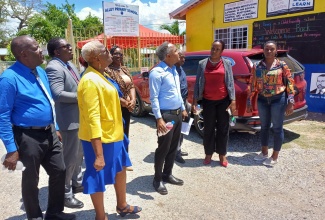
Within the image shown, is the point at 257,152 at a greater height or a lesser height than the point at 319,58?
lesser

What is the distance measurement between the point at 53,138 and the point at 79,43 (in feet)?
24.3

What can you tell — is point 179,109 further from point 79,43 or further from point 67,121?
point 79,43

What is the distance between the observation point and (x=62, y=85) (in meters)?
2.92

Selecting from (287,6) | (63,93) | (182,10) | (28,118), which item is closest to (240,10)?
(287,6)

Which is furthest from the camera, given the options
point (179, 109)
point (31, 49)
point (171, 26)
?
point (171, 26)

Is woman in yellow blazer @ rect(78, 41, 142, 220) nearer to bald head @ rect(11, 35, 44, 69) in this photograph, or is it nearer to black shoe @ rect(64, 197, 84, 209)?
bald head @ rect(11, 35, 44, 69)

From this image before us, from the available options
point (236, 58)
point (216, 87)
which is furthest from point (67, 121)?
point (236, 58)

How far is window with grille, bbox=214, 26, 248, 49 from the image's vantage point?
9250 millimetres

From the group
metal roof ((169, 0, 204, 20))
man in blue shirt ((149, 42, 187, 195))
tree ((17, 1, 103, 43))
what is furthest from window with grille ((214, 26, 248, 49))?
tree ((17, 1, 103, 43))

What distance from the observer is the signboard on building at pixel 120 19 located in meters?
8.96

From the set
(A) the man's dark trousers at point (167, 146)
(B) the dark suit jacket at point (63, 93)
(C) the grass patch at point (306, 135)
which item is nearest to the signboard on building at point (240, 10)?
(C) the grass patch at point (306, 135)

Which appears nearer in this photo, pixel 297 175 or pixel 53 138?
pixel 53 138

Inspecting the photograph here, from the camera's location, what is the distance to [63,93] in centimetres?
285

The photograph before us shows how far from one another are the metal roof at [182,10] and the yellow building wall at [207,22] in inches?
6.4
